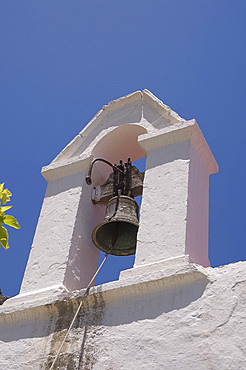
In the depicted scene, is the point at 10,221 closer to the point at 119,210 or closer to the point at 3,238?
the point at 3,238

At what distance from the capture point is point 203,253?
5.11m

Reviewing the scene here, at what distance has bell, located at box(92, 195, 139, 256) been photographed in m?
5.41

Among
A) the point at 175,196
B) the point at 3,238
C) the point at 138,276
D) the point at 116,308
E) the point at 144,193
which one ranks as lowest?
the point at 3,238

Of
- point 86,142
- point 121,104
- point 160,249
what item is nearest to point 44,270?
point 160,249

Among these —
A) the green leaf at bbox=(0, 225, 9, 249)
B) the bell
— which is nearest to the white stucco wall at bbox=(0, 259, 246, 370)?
the bell

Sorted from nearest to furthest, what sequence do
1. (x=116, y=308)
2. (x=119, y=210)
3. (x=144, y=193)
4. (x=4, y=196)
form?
(x=4, y=196)
(x=116, y=308)
(x=144, y=193)
(x=119, y=210)

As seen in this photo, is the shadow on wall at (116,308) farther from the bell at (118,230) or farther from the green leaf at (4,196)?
the green leaf at (4,196)

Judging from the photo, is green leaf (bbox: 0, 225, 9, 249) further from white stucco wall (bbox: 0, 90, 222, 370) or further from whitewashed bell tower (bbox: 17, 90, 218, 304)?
whitewashed bell tower (bbox: 17, 90, 218, 304)

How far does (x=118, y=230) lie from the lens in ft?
18.4

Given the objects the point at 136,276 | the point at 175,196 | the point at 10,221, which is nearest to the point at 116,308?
the point at 136,276

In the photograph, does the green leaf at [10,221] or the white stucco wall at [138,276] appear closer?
the green leaf at [10,221]

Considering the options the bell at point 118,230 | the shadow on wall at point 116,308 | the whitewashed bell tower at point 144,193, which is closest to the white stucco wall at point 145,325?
the shadow on wall at point 116,308

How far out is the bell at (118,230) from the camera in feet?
17.7

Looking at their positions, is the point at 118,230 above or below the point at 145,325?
above
